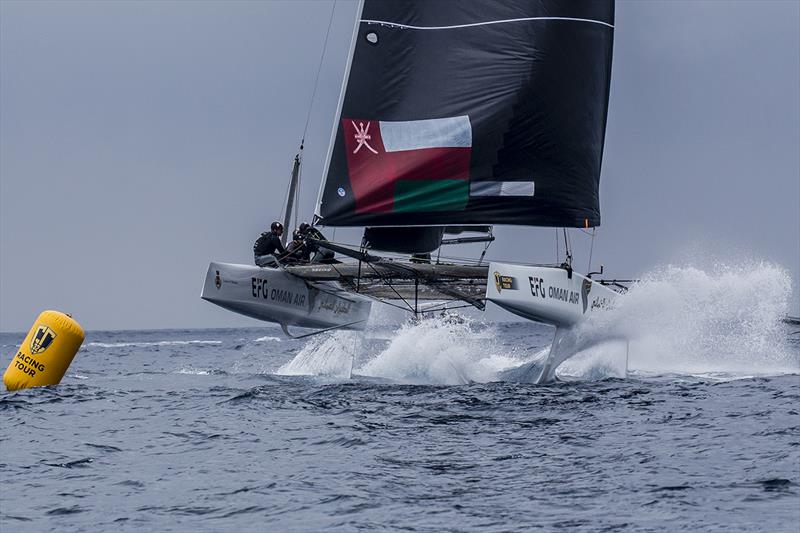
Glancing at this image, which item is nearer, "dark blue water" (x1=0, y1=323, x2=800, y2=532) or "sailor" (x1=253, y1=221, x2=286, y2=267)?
"dark blue water" (x1=0, y1=323, x2=800, y2=532)

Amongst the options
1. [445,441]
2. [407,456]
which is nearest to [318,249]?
[445,441]

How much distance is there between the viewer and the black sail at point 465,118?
14.1m

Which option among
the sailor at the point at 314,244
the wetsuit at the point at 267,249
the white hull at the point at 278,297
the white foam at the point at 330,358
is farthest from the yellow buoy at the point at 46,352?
the white foam at the point at 330,358

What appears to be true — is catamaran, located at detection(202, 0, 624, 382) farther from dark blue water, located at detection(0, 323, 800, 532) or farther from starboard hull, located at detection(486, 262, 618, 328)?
dark blue water, located at detection(0, 323, 800, 532)

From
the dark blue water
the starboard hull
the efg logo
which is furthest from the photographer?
the efg logo

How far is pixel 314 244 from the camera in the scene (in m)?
14.9

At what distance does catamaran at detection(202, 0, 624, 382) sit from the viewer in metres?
14.0

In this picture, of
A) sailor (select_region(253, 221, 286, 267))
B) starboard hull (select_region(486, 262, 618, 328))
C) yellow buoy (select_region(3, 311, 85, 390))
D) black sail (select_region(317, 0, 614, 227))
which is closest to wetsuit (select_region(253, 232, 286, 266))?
sailor (select_region(253, 221, 286, 267))

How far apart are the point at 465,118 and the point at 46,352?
570 cm

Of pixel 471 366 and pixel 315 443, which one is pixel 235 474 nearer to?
pixel 315 443

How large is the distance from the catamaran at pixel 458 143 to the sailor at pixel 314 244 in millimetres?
336

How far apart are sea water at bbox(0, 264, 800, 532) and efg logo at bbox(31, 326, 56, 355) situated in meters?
0.50

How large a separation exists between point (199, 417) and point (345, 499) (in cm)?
449

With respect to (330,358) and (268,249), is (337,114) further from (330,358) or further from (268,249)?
(330,358)
